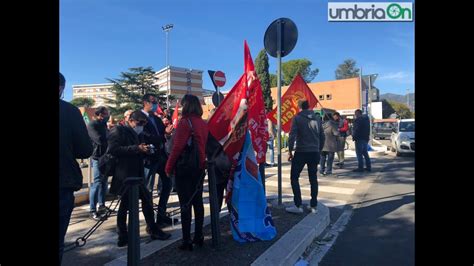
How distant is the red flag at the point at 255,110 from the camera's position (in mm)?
4422

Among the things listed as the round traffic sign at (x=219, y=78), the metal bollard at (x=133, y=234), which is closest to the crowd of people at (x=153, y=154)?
the metal bollard at (x=133, y=234)

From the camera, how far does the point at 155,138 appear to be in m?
4.62

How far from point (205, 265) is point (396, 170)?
9.04 m

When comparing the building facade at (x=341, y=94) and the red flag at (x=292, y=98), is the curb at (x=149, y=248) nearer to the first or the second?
→ the red flag at (x=292, y=98)

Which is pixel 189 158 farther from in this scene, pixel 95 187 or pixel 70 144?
pixel 95 187

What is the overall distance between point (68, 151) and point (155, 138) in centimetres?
206

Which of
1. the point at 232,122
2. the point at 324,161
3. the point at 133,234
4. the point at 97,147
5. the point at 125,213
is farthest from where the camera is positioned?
the point at 324,161

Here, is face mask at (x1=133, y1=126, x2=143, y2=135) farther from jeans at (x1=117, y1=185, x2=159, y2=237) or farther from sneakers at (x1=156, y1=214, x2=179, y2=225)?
sneakers at (x1=156, y1=214, x2=179, y2=225)

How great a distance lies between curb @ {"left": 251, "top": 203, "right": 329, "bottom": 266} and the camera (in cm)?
349

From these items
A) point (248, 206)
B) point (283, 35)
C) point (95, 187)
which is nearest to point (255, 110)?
point (248, 206)

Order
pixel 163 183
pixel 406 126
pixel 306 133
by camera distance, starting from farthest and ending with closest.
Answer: pixel 406 126
pixel 306 133
pixel 163 183

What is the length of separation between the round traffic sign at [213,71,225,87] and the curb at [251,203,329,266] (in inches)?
170
